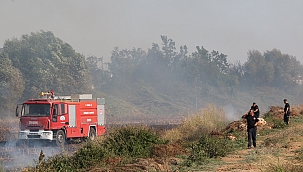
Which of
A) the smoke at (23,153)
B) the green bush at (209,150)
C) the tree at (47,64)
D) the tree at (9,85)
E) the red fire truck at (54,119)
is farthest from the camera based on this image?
the tree at (47,64)

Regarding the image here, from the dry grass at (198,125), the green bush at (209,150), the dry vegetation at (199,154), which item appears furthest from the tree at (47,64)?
the green bush at (209,150)

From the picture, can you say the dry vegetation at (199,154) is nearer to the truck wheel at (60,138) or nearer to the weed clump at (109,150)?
the weed clump at (109,150)

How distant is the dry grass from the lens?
25.9 m

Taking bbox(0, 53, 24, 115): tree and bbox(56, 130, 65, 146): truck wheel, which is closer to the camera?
bbox(56, 130, 65, 146): truck wheel

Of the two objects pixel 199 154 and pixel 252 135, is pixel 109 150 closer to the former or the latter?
pixel 199 154

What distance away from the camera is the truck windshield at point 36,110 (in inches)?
942

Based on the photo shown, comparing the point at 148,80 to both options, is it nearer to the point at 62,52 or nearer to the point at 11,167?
the point at 62,52

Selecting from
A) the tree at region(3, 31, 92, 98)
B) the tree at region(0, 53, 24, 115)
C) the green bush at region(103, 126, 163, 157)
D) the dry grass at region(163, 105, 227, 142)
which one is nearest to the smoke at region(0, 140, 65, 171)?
the green bush at region(103, 126, 163, 157)

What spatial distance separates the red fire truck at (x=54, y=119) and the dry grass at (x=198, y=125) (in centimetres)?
528

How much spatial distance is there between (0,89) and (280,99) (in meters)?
62.6

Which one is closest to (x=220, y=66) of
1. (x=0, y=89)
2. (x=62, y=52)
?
(x=62, y=52)

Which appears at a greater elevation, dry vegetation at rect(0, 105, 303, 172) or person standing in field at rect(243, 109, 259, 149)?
person standing in field at rect(243, 109, 259, 149)

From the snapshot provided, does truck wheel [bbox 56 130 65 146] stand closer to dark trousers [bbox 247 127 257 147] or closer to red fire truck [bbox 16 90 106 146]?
red fire truck [bbox 16 90 106 146]

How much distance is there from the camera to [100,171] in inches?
498
